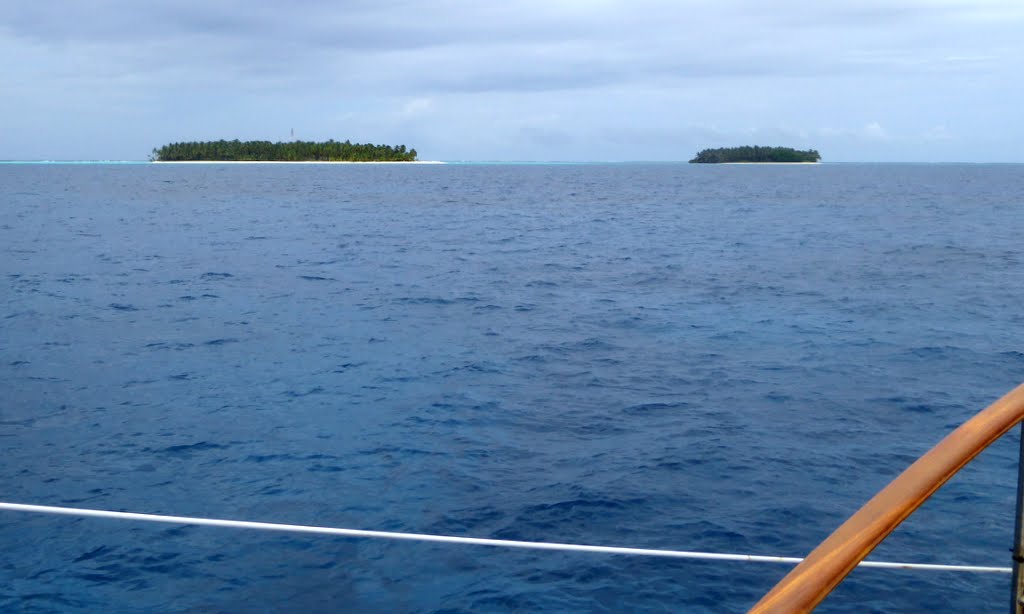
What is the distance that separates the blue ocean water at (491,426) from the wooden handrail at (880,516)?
545 centimetres

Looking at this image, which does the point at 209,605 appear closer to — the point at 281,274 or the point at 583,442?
the point at 583,442

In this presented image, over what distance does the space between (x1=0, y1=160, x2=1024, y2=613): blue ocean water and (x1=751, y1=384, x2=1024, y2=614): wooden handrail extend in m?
5.45

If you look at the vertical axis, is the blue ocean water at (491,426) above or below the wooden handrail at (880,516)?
below

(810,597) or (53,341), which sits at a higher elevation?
(810,597)

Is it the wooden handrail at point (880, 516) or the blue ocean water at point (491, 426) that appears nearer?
the wooden handrail at point (880, 516)

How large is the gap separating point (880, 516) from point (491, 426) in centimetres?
1000

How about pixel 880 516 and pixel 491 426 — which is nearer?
pixel 880 516

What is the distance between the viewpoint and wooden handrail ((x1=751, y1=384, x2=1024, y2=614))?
1.56 metres

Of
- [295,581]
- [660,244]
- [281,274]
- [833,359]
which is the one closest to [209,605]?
[295,581]

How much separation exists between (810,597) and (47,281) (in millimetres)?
26955

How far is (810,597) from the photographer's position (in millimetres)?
1550

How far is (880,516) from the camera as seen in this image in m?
1.67

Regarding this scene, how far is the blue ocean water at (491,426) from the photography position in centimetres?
746

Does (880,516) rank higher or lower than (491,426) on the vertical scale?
higher
